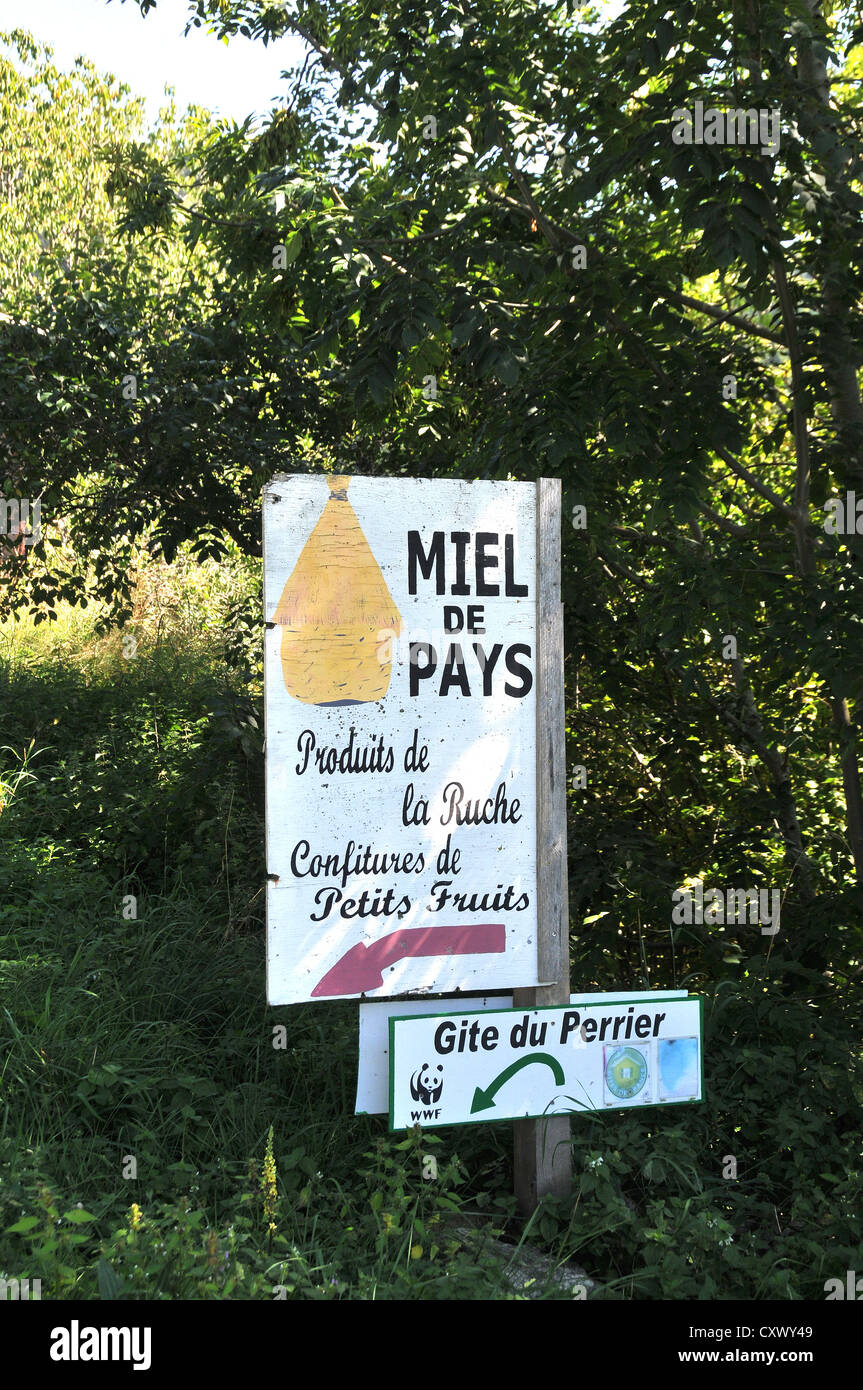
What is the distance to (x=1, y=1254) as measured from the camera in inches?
99.2

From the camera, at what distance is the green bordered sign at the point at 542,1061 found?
3.06 meters

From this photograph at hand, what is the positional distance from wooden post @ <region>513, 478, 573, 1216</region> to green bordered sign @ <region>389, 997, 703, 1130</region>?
3.9 inches

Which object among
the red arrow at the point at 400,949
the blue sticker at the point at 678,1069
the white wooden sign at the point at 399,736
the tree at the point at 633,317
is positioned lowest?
the blue sticker at the point at 678,1069

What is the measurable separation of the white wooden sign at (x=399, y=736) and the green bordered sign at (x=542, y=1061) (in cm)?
13

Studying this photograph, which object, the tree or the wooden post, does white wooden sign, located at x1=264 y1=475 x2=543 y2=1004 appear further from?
the tree

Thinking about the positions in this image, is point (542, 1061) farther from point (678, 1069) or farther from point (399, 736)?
point (399, 736)

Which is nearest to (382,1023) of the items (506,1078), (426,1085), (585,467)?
(426,1085)

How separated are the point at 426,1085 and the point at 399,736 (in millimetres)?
967

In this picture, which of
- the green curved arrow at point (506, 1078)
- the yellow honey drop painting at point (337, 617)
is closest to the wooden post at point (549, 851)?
the green curved arrow at point (506, 1078)

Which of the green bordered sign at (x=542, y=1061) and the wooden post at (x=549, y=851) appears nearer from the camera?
the green bordered sign at (x=542, y=1061)

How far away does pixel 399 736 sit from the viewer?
126 inches

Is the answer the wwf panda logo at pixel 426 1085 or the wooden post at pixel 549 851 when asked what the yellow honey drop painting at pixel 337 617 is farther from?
the wwf panda logo at pixel 426 1085

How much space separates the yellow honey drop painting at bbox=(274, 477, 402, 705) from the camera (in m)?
3.12

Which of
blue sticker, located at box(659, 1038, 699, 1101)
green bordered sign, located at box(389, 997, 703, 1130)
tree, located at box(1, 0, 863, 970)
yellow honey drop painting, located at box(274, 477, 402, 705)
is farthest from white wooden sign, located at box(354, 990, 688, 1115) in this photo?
tree, located at box(1, 0, 863, 970)
